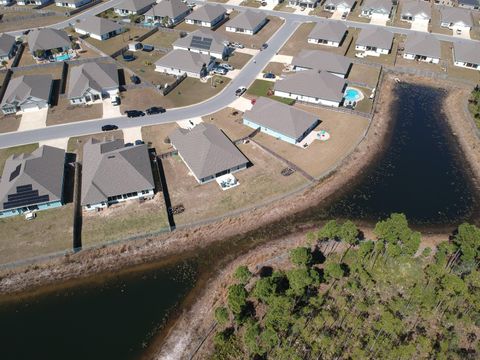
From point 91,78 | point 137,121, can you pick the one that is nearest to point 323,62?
point 137,121

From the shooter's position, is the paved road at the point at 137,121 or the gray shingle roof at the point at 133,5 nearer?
the paved road at the point at 137,121

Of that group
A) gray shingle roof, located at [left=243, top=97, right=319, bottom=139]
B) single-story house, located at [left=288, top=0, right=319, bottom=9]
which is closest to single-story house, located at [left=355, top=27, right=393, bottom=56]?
single-story house, located at [left=288, top=0, right=319, bottom=9]

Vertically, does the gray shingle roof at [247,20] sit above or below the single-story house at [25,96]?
above

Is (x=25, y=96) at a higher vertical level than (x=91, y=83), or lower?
lower

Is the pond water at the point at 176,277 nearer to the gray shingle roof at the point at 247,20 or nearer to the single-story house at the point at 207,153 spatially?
the single-story house at the point at 207,153

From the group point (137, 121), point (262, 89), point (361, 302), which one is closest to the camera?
point (361, 302)

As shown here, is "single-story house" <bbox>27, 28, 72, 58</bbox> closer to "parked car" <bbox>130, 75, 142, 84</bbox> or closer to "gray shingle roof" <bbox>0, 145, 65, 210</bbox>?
"parked car" <bbox>130, 75, 142, 84</bbox>

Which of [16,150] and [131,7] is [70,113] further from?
[131,7]

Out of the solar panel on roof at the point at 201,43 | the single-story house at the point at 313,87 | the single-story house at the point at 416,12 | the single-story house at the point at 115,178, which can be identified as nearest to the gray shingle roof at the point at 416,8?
the single-story house at the point at 416,12
